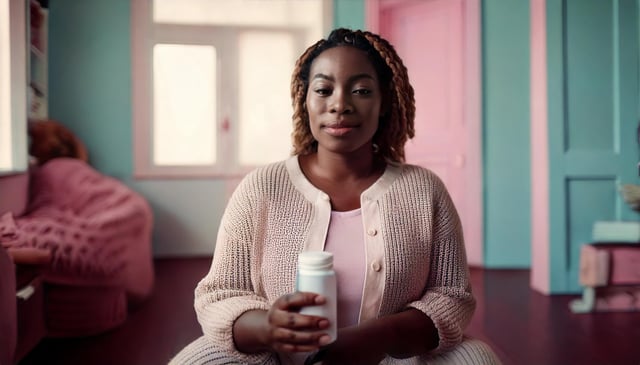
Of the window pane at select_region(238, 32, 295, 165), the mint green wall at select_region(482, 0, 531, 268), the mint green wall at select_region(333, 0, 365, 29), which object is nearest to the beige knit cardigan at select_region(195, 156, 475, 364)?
the window pane at select_region(238, 32, 295, 165)

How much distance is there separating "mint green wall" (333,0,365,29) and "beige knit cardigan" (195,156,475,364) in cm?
35

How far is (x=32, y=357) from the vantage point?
935 millimetres

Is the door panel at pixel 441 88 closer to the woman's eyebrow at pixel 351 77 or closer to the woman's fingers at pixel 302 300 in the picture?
the woman's eyebrow at pixel 351 77

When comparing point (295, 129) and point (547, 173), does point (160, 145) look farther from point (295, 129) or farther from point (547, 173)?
point (547, 173)

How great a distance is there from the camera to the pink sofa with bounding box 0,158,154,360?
0.98 meters

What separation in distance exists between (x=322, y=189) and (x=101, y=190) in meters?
0.61

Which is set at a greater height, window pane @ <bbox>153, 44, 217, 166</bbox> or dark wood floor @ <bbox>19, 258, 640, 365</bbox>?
window pane @ <bbox>153, 44, 217, 166</bbox>

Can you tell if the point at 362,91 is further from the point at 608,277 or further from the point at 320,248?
the point at 608,277

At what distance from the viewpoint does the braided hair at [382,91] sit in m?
0.63

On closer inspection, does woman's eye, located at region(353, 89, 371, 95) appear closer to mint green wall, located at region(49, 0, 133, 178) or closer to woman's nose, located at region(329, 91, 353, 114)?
woman's nose, located at region(329, 91, 353, 114)

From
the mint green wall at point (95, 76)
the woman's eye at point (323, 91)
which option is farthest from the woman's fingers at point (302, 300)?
the mint green wall at point (95, 76)

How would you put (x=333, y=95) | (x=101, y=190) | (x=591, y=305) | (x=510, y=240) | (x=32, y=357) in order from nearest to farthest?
(x=333, y=95) → (x=32, y=357) → (x=101, y=190) → (x=510, y=240) → (x=591, y=305)

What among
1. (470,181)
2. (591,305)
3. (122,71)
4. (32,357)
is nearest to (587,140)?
(591,305)

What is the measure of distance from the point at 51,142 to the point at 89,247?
0.73ft
